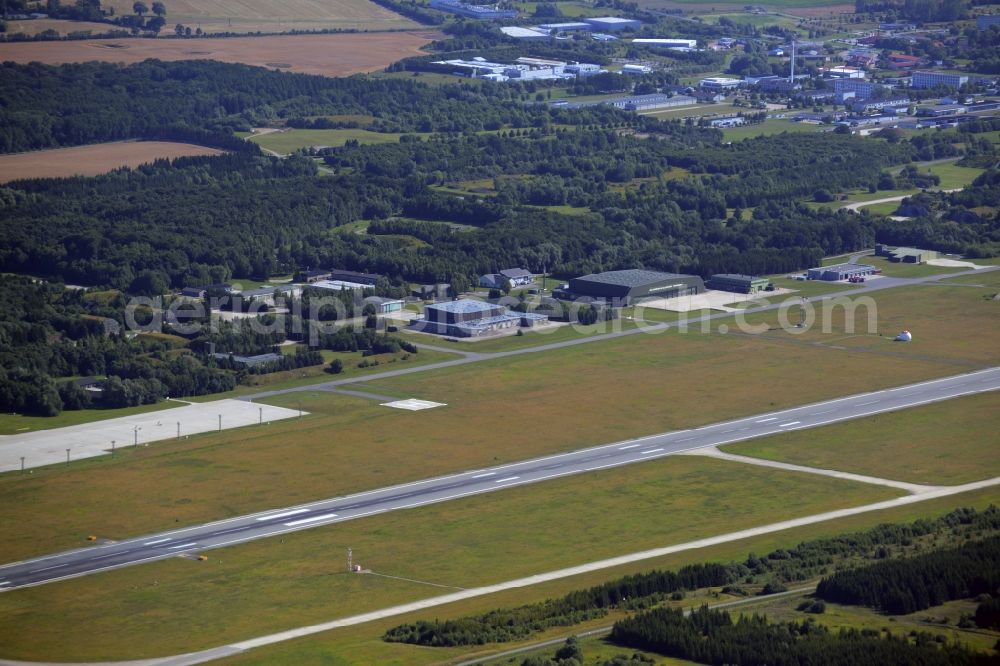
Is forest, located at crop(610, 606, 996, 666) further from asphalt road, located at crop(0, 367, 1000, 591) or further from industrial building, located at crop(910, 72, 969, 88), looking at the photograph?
industrial building, located at crop(910, 72, 969, 88)

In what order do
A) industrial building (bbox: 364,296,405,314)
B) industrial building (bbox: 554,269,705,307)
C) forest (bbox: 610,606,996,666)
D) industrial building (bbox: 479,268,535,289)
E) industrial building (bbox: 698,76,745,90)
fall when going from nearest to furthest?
forest (bbox: 610,606,996,666) < industrial building (bbox: 364,296,405,314) < industrial building (bbox: 554,269,705,307) < industrial building (bbox: 479,268,535,289) < industrial building (bbox: 698,76,745,90)

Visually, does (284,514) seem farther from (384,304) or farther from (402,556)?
(384,304)

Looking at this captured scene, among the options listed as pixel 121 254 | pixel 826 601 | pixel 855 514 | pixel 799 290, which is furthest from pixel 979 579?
pixel 121 254

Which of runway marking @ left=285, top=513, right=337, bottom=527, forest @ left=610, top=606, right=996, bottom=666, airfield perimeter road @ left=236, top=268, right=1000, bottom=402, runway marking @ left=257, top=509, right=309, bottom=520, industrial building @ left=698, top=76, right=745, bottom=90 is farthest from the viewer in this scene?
industrial building @ left=698, top=76, right=745, bottom=90

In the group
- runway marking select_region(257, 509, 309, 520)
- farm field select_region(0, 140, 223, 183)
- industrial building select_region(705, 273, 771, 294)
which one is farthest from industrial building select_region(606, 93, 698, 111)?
runway marking select_region(257, 509, 309, 520)

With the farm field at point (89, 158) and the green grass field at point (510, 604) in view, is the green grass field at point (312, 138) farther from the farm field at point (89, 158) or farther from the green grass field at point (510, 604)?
the green grass field at point (510, 604)

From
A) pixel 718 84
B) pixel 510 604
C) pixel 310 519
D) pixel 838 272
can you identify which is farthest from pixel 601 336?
pixel 718 84
